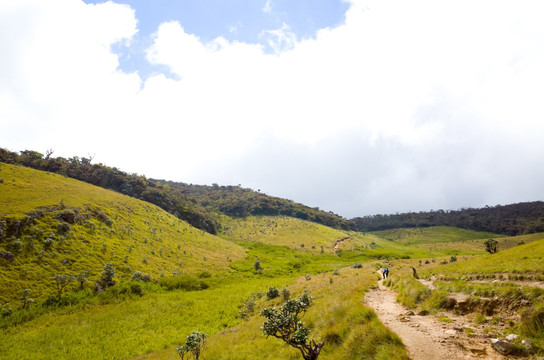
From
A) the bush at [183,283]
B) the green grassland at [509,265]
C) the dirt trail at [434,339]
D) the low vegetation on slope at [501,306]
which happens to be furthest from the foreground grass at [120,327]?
the green grassland at [509,265]

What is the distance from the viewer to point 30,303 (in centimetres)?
2781

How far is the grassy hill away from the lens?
31438 millimetres

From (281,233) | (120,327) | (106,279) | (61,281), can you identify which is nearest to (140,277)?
(106,279)

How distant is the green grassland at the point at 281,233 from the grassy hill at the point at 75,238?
4432cm

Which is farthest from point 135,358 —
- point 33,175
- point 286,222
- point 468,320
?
point 286,222

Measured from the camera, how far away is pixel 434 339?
11.6 meters

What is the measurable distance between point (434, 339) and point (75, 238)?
47735mm

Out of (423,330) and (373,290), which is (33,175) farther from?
(423,330)

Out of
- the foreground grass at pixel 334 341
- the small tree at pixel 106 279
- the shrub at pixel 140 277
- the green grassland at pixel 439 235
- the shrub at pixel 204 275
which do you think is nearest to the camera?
the foreground grass at pixel 334 341

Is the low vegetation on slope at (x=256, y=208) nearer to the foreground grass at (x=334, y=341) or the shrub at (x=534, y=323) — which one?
the foreground grass at (x=334, y=341)

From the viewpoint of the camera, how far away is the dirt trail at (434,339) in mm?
10125

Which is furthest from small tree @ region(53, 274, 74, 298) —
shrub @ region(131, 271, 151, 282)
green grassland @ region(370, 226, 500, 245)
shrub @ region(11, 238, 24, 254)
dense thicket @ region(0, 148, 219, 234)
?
green grassland @ region(370, 226, 500, 245)

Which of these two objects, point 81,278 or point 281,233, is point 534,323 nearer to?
point 81,278

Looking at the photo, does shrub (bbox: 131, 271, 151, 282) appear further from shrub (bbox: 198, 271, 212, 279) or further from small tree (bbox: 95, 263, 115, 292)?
shrub (bbox: 198, 271, 212, 279)
